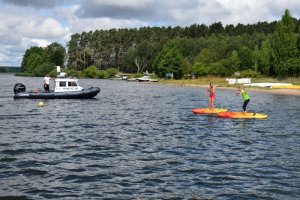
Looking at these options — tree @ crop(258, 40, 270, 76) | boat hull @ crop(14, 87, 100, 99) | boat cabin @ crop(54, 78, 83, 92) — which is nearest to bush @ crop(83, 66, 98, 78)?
tree @ crop(258, 40, 270, 76)

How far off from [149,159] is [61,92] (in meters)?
36.1

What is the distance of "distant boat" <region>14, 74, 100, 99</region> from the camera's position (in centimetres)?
5328

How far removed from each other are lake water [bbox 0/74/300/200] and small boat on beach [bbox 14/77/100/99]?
64.6ft

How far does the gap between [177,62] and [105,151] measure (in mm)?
114541

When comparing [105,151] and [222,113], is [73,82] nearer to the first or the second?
[222,113]

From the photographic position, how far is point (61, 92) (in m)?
53.5

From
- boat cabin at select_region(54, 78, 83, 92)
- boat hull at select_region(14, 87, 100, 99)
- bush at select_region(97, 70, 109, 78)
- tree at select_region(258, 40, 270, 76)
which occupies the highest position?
tree at select_region(258, 40, 270, 76)

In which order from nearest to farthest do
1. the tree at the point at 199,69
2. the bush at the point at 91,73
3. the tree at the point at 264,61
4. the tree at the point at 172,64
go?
the tree at the point at 264,61 < the tree at the point at 199,69 < the tree at the point at 172,64 < the bush at the point at 91,73

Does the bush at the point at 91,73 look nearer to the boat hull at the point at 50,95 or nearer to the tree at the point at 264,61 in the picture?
the tree at the point at 264,61

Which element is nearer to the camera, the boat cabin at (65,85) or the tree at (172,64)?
the boat cabin at (65,85)

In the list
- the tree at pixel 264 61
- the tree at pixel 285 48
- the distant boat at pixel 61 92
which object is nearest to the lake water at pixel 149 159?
the distant boat at pixel 61 92

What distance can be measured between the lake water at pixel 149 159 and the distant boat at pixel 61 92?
19.7m

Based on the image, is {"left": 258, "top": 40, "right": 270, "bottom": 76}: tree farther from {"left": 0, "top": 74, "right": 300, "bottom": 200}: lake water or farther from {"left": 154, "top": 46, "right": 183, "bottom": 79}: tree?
{"left": 0, "top": 74, "right": 300, "bottom": 200}: lake water

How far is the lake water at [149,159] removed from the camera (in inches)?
574
